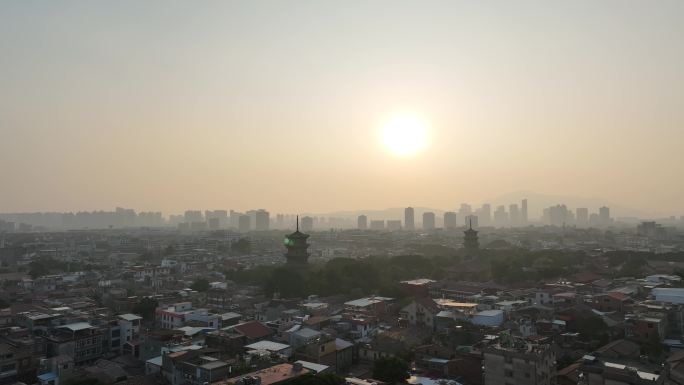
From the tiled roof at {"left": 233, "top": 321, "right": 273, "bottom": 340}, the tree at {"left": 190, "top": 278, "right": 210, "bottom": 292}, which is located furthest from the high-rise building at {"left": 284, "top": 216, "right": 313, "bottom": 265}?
the tiled roof at {"left": 233, "top": 321, "right": 273, "bottom": 340}

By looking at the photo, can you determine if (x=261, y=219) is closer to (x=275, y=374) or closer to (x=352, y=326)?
(x=352, y=326)

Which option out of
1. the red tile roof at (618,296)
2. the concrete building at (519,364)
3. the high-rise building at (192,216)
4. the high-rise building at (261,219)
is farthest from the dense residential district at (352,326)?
the high-rise building at (192,216)

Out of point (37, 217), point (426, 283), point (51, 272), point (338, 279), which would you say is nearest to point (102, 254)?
point (51, 272)

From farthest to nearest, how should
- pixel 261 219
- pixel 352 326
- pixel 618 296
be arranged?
1. pixel 261 219
2. pixel 618 296
3. pixel 352 326

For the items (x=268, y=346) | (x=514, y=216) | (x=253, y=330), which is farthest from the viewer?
(x=514, y=216)

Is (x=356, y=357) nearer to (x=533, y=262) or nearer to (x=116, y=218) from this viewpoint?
(x=533, y=262)

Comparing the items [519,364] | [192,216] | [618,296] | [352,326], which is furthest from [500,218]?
[519,364]

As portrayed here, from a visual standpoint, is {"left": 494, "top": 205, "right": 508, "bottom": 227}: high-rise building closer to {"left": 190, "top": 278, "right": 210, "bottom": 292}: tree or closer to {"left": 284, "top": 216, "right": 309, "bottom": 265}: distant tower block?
{"left": 284, "top": 216, "right": 309, "bottom": 265}: distant tower block

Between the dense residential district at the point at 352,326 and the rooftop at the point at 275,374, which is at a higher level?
the rooftop at the point at 275,374

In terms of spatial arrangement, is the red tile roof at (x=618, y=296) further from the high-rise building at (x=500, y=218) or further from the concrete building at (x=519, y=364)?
the high-rise building at (x=500, y=218)
